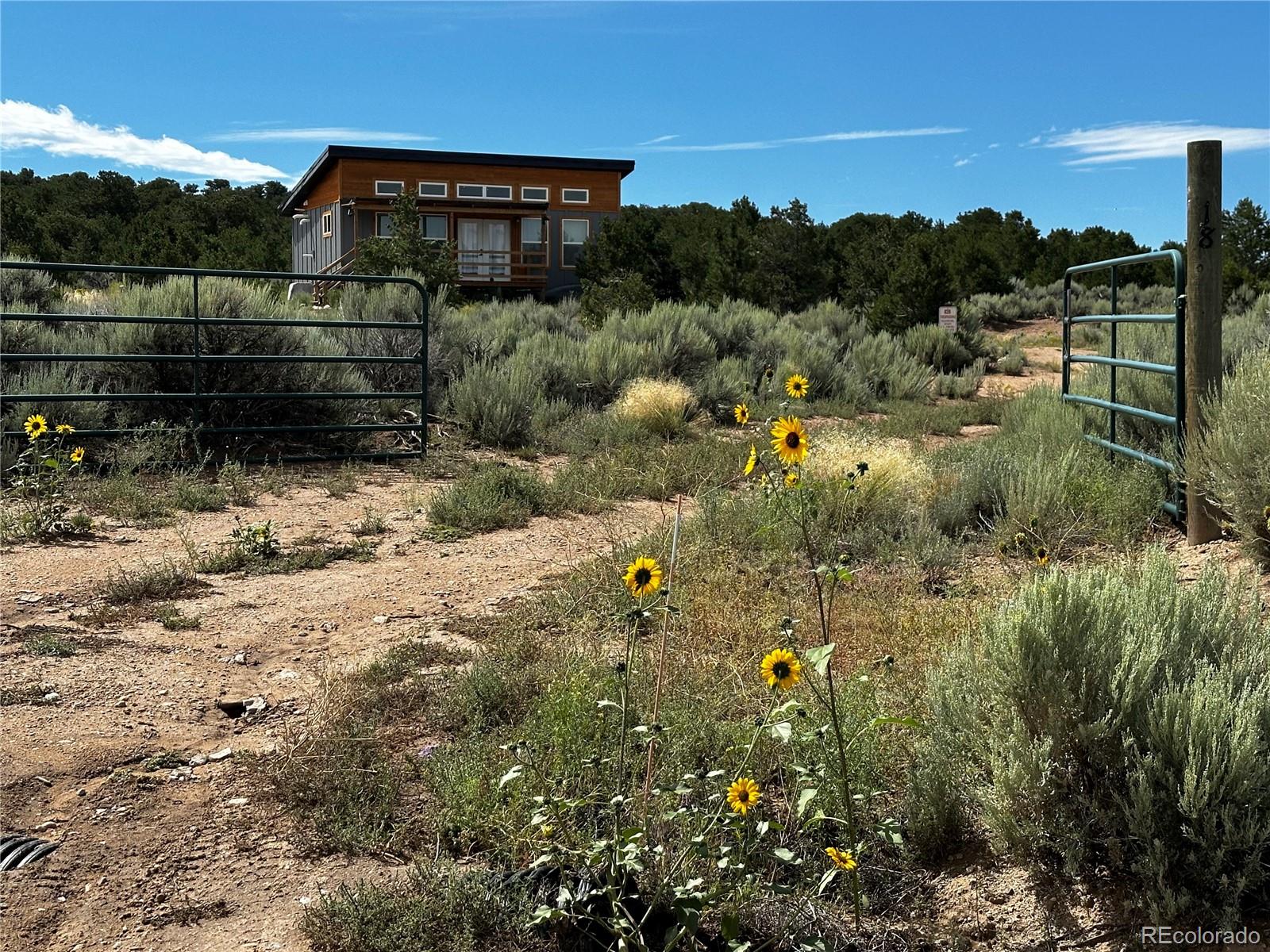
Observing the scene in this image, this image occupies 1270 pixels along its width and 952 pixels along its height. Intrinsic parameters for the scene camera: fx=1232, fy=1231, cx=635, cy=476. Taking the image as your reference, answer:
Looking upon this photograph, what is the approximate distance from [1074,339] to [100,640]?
23.8 m

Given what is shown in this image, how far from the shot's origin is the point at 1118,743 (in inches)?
151

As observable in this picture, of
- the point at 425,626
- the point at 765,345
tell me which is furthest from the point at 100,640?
the point at 765,345

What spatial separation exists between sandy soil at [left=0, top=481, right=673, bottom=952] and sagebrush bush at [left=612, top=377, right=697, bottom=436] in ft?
13.3

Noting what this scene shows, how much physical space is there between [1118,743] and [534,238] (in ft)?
138

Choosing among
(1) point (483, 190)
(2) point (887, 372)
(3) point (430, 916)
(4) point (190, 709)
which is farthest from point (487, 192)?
(3) point (430, 916)

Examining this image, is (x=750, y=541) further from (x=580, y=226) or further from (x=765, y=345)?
(x=580, y=226)

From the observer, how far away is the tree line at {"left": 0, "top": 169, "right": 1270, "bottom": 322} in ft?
116

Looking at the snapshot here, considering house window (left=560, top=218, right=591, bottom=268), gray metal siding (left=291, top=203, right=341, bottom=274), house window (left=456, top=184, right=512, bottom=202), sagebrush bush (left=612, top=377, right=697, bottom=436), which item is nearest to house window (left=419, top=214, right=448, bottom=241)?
house window (left=456, top=184, right=512, bottom=202)

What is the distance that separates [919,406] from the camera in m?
16.2

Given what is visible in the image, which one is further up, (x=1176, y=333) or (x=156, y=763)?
(x=1176, y=333)

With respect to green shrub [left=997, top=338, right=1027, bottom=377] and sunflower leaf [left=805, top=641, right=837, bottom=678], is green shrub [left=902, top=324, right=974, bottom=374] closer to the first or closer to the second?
green shrub [left=997, top=338, right=1027, bottom=377]

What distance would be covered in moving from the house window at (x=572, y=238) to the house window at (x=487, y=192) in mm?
2359

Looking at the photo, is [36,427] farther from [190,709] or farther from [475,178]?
[475,178]

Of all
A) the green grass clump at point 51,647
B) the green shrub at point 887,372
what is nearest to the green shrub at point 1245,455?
the green grass clump at point 51,647
